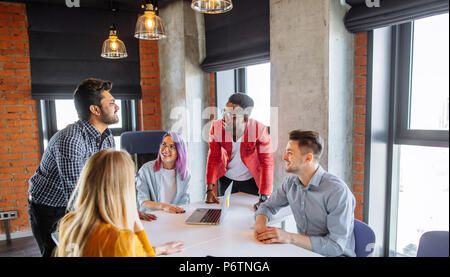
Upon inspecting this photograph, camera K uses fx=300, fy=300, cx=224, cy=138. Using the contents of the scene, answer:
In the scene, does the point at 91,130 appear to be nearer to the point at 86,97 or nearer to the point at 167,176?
the point at 86,97

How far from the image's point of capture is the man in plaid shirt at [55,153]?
1.77 m

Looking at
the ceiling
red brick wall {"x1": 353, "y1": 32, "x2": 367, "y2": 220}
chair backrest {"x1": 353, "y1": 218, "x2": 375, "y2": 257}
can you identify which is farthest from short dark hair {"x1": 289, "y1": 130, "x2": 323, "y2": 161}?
the ceiling

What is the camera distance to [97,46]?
3.87 m

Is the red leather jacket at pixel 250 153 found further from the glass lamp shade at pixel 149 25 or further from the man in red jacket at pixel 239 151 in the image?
the glass lamp shade at pixel 149 25

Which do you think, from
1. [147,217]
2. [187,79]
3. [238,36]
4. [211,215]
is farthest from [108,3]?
[211,215]

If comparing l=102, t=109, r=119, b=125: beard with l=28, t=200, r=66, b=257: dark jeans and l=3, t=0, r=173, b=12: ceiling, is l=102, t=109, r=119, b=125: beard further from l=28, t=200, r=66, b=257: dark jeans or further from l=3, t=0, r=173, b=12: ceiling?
l=3, t=0, r=173, b=12: ceiling

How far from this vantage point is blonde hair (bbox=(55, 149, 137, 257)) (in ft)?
3.23

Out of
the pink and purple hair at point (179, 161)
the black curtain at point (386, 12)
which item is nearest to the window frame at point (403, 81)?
the black curtain at point (386, 12)

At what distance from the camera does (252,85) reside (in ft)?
11.6

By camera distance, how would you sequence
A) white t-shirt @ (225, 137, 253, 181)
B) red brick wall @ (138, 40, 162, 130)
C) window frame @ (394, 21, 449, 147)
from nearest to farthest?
window frame @ (394, 21, 449, 147) → white t-shirt @ (225, 137, 253, 181) → red brick wall @ (138, 40, 162, 130)

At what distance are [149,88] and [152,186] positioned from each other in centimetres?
222

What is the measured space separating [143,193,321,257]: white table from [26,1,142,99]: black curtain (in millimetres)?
2557
